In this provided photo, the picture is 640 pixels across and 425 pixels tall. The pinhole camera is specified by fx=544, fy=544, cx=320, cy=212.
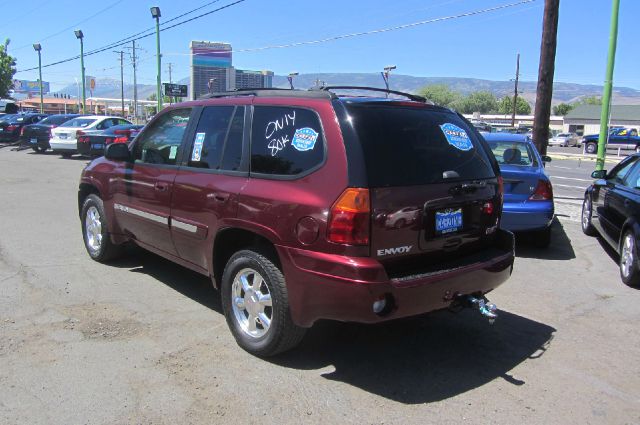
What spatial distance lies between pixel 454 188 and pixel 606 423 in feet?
5.54

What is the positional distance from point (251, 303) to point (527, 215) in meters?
4.45

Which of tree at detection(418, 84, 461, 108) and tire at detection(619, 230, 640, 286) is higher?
tree at detection(418, 84, 461, 108)

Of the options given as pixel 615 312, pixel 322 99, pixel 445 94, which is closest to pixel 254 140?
pixel 322 99

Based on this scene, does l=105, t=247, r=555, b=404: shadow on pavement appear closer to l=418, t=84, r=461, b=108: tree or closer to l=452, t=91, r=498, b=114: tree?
l=452, t=91, r=498, b=114: tree

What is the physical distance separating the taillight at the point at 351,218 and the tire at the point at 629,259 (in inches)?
157

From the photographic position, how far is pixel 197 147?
180 inches

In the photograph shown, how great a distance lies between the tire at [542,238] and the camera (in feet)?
24.2

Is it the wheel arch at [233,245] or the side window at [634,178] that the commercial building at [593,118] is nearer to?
the side window at [634,178]

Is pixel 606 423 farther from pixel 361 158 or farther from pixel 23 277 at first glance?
pixel 23 277

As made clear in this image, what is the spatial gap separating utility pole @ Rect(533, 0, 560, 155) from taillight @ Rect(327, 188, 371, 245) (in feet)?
33.3

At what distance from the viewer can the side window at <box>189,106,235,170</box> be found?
4.35 metres

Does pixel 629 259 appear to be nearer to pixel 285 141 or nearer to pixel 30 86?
pixel 285 141

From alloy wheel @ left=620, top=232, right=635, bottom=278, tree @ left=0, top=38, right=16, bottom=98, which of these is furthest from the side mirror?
tree @ left=0, top=38, right=16, bottom=98

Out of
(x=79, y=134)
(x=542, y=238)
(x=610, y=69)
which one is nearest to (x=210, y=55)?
(x=79, y=134)
